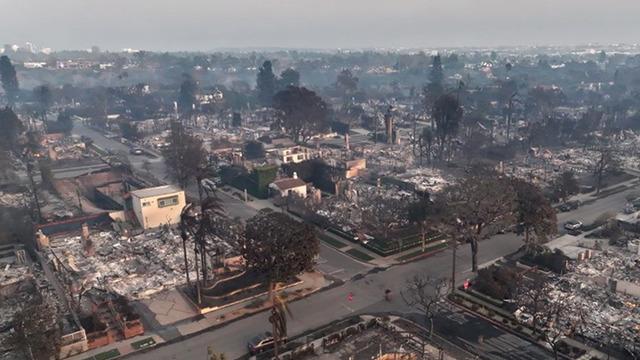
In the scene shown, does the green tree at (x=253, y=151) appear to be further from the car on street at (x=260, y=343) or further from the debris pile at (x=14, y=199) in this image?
the car on street at (x=260, y=343)

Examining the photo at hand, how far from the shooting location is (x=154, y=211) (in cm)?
4953

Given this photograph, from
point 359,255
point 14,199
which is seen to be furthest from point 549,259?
point 14,199

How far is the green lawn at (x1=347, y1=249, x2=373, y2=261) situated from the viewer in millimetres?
42000

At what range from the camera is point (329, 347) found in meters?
29.5

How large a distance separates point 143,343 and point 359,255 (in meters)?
19.2

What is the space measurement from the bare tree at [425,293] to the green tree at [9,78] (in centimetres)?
13696

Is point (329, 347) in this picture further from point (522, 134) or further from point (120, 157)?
point (522, 134)

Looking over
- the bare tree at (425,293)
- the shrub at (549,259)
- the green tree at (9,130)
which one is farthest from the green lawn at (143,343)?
the green tree at (9,130)

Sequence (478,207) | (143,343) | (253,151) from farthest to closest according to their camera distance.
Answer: (253,151)
(478,207)
(143,343)

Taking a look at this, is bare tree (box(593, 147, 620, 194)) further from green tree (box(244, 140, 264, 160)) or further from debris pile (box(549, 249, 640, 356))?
green tree (box(244, 140, 264, 160))

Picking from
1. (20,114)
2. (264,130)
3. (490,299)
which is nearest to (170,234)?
(490,299)

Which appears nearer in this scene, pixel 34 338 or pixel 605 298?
pixel 34 338

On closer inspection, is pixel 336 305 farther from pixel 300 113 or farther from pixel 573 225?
pixel 300 113

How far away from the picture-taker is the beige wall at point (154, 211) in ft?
161
